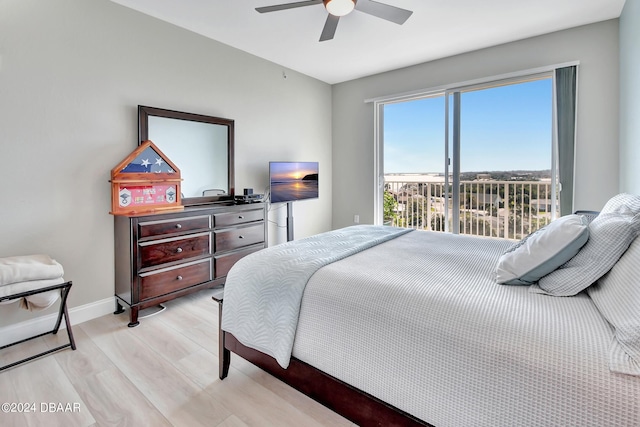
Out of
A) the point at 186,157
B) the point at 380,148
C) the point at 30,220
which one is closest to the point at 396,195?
the point at 380,148

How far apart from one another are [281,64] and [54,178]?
2814 mm

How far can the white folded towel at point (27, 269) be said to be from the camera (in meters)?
1.84

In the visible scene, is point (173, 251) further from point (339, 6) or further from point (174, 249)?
point (339, 6)

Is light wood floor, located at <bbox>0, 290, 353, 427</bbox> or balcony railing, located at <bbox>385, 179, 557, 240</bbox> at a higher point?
balcony railing, located at <bbox>385, 179, 557, 240</bbox>

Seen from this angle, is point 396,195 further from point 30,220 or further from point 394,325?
point 30,220

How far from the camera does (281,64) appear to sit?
409 cm

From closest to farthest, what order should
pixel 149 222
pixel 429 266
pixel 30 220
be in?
1. pixel 429 266
2. pixel 30 220
3. pixel 149 222

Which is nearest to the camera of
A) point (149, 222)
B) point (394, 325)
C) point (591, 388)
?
point (591, 388)

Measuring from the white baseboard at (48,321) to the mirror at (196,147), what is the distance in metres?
1.11

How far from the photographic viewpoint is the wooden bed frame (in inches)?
46.8

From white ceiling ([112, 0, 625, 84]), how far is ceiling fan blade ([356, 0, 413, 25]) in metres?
0.37

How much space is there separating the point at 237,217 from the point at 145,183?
0.86 meters

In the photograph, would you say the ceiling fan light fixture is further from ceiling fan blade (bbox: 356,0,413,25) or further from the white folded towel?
the white folded towel

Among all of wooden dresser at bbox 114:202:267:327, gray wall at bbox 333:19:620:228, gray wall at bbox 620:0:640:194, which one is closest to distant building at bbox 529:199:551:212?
gray wall at bbox 333:19:620:228
